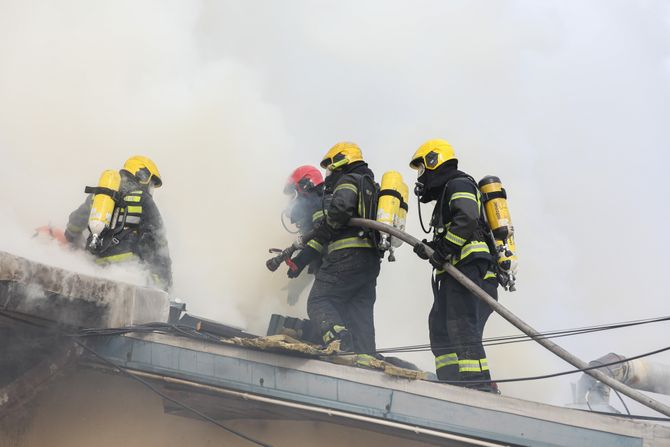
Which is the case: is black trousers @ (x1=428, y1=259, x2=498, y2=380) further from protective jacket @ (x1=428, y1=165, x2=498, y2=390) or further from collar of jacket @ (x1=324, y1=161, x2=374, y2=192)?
collar of jacket @ (x1=324, y1=161, x2=374, y2=192)

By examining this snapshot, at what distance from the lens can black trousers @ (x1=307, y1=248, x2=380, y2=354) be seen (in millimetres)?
5531

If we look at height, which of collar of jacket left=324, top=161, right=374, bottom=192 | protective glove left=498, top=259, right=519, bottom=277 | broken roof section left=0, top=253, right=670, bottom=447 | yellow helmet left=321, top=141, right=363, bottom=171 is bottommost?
broken roof section left=0, top=253, right=670, bottom=447

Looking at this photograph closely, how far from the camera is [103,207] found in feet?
19.4

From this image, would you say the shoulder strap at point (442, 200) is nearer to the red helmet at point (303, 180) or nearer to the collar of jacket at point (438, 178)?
the collar of jacket at point (438, 178)

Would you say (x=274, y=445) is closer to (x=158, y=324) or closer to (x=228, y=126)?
(x=158, y=324)

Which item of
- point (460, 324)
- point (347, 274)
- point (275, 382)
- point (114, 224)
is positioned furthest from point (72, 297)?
point (460, 324)

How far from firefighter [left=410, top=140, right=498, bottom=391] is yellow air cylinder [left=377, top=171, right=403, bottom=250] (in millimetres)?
233

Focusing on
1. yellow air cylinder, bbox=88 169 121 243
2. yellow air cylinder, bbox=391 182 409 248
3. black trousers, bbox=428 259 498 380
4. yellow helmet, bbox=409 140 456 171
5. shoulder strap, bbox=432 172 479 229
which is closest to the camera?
black trousers, bbox=428 259 498 380

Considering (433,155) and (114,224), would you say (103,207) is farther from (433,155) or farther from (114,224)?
(433,155)

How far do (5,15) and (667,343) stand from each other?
1049 centimetres

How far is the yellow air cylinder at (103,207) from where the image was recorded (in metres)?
5.86

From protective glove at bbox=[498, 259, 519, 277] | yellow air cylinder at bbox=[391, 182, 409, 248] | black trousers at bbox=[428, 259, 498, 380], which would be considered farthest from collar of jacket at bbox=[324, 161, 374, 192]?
protective glove at bbox=[498, 259, 519, 277]

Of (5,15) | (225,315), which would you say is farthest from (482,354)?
(5,15)

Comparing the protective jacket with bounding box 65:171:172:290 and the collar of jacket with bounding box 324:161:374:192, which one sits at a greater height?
the collar of jacket with bounding box 324:161:374:192
